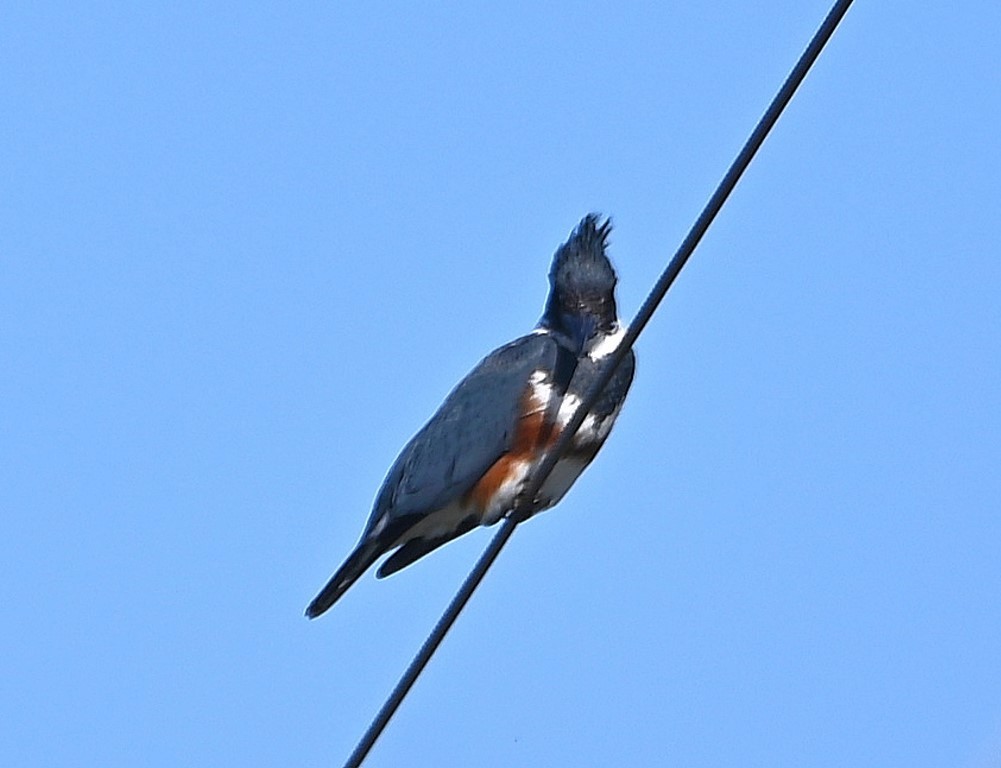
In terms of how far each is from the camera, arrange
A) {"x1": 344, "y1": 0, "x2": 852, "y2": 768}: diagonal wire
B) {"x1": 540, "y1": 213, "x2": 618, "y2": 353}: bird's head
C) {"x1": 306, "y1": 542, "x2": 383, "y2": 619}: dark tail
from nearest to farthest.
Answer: {"x1": 344, "y1": 0, "x2": 852, "y2": 768}: diagonal wire, {"x1": 306, "y1": 542, "x2": 383, "y2": 619}: dark tail, {"x1": 540, "y1": 213, "x2": 618, "y2": 353}: bird's head

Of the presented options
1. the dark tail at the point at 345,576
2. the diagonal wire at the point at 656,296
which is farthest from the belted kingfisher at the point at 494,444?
the diagonal wire at the point at 656,296

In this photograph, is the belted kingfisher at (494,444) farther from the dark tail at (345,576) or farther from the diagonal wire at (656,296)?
the diagonal wire at (656,296)

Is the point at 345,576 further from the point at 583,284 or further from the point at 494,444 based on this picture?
the point at 583,284

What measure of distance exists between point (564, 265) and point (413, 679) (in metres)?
3.36

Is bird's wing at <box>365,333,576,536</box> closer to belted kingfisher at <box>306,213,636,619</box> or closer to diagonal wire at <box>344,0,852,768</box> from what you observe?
belted kingfisher at <box>306,213,636,619</box>

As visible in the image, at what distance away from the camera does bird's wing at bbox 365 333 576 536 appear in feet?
21.5

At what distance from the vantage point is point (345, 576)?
6539mm

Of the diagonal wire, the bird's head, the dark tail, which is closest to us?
the diagonal wire

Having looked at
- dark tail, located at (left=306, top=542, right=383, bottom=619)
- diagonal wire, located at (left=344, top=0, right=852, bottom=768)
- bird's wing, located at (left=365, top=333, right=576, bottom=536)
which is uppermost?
bird's wing, located at (left=365, top=333, right=576, bottom=536)

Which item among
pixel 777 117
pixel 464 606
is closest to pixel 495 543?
pixel 464 606

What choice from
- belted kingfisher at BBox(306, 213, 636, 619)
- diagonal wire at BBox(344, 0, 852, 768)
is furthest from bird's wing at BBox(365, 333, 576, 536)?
diagonal wire at BBox(344, 0, 852, 768)

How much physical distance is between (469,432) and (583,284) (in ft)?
2.56

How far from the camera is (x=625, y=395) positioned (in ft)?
21.8

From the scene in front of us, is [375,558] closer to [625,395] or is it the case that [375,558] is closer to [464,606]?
[625,395]
